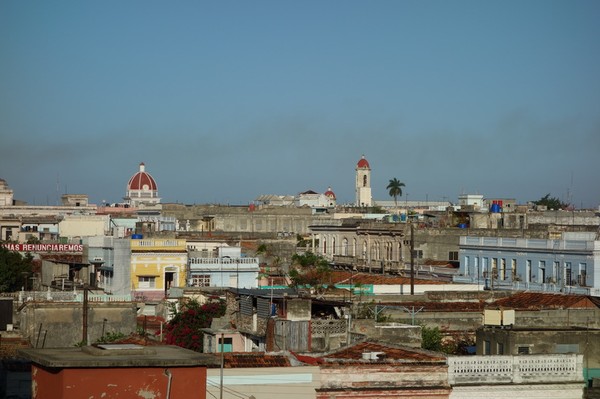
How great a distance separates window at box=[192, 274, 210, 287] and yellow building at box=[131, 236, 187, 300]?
1.63ft

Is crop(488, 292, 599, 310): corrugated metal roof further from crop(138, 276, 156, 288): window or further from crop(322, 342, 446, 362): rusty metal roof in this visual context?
crop(138, 276, 156, 288): window

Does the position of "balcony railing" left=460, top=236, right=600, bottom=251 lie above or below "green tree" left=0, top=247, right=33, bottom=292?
above

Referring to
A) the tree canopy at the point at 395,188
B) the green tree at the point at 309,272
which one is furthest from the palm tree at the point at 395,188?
the green tree at the point at 309,272

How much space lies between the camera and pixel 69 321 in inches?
1970

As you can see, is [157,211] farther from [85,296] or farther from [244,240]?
[85,296]

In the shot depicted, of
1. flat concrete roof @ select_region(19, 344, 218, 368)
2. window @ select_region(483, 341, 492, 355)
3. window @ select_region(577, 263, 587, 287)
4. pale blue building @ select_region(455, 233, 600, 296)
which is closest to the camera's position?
flat concrete roof @ select_region(19, 344, 218, 368)

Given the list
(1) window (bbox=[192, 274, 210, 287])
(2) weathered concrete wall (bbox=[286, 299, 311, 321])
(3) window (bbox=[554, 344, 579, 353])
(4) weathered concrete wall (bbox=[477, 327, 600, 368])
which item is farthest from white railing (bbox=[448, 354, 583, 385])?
(1) window (bbox=[192, 274, 210, 287])

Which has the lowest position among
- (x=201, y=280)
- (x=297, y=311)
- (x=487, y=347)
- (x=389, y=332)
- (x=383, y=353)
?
(x=487, y=347)

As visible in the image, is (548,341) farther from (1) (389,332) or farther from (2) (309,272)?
(2) (309,272)

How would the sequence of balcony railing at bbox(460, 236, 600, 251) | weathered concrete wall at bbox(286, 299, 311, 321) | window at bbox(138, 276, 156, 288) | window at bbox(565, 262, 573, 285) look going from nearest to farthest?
weathered concrete wall at bbox(286, 299, 311, 321) < balcony railing at bbox(460, 236, 600, 251) < window at bbox(565, 262, 573, 285) < window at bbox(138, 276, 156, 288)

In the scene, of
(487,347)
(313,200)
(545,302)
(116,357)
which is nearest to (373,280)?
(545,302)

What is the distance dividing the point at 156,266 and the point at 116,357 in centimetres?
4428

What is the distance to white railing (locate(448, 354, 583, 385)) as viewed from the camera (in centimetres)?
3180

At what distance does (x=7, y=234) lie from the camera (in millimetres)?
116375
